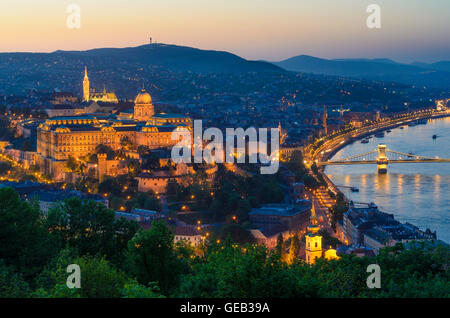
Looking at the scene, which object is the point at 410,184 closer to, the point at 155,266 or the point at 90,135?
the point at 90,135

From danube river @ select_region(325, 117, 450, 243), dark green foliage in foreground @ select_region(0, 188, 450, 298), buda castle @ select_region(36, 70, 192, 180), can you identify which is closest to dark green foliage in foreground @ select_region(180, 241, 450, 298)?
dark green foliage in foreground @ select_region(0, 188, 450, 298)

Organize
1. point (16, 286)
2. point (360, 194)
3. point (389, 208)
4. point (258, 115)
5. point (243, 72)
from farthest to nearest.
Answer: point (243, 72), point (258, 115), point (360, 194), point (389, 208), point (16, 286)

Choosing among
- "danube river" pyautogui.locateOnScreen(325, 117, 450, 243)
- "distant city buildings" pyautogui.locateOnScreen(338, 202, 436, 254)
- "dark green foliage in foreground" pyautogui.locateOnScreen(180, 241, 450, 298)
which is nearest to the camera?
"dark green foliage in foreground" pyautogui.locateOnScreen(180, 241, 450, 298)

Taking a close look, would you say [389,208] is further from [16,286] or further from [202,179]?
[16,286]

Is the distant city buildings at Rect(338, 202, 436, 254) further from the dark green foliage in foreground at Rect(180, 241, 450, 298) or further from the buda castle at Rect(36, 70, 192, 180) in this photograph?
the buda castle at Rect(36, 70, 192, 180)

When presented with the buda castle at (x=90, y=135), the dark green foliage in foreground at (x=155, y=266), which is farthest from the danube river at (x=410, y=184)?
the dark green foliage in foreground at (x=155, y=266)

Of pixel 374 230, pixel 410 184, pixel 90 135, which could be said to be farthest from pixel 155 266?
pixel 410 184
